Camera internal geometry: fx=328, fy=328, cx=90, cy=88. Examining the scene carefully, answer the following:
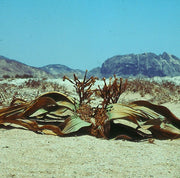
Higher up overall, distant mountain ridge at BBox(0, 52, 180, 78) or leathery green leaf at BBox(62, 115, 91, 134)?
distant mountain ridge at BBox(0, 52, 180, 78)

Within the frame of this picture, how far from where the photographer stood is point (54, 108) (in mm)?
3842

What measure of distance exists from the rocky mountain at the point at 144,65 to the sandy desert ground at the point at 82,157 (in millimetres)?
49840

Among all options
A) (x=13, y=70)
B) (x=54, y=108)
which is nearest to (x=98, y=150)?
(x=54, y=108)

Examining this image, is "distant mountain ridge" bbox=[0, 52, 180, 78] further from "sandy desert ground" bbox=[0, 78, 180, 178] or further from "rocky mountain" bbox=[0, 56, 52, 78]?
"sandy desert ground" bbox=[0, 78, 180, 178]

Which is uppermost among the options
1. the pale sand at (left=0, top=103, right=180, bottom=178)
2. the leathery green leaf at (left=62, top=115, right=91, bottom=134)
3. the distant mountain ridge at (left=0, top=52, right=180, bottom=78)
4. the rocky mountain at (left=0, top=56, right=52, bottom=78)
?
the distant mountain ridge at (left=0, top=52, right=180, bottom=78)

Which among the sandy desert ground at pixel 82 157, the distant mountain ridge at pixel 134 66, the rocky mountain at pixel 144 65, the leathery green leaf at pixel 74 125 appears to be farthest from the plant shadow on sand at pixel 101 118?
the rocky mountain at pixel 144 65

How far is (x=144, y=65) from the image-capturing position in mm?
56844

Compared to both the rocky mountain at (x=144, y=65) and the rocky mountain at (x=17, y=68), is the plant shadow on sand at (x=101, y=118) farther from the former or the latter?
the rocky mountain at (x=144, y=65)

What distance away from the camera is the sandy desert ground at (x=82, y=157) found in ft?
7.39

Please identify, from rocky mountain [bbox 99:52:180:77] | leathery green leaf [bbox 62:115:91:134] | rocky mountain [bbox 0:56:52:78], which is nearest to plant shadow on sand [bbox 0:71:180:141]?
leathery green leaf [bbox 62:115:91:134]

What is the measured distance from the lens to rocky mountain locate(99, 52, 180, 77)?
5422cm

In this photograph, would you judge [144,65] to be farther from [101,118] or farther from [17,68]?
[101,118]

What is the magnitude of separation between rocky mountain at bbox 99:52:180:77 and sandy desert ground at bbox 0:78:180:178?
4984 centimetres

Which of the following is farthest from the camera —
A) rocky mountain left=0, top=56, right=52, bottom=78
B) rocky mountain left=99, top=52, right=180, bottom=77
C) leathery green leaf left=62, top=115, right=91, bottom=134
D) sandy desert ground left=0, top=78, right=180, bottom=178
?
rocky mountain left=99, top=52, right=180, bottom=77
